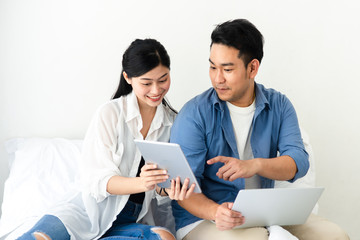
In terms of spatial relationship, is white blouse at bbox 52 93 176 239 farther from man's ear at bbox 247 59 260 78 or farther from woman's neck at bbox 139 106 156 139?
man's ear at bbox 247 59 260 78

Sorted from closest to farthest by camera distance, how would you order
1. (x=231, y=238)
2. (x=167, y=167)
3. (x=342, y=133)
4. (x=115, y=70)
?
(x=167, y=167) < (x=231, y=238) < (x=115, y=70) < (x=342, y=133)

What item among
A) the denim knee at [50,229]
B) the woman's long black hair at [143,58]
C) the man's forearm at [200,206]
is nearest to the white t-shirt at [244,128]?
the man's forearm at [200,206]

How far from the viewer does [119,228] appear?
1.73 meters

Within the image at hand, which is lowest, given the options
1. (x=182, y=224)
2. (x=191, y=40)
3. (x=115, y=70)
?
(x=182, y=224)

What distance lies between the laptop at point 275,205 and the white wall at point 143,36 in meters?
0.97

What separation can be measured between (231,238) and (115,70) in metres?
1.12

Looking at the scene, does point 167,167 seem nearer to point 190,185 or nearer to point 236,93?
point 190,185

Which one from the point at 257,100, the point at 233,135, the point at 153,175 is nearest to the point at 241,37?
the point at 257,100

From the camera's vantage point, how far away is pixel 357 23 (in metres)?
2.45

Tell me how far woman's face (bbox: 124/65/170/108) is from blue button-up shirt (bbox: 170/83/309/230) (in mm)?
117

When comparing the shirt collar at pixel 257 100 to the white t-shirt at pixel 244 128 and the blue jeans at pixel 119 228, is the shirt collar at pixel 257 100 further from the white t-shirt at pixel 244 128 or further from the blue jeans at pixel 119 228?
the blue jeans at pixel 119 228

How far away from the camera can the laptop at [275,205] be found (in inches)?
56.6

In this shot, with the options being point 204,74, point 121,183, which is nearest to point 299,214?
point 121,183

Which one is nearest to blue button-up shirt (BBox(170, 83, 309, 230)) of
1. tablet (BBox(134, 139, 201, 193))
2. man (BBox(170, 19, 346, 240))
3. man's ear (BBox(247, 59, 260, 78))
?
man (BBox(170, 19, 346, 240))
